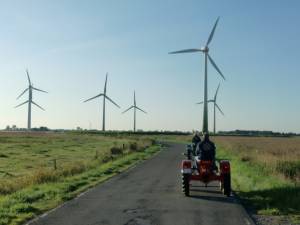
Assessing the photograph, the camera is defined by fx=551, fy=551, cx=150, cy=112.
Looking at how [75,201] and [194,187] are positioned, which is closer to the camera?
[75,201]

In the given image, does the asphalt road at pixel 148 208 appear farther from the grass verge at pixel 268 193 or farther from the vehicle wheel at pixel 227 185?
the grass verge at pixel 268 193

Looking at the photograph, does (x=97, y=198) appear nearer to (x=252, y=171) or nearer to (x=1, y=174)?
(x=252, y=171)

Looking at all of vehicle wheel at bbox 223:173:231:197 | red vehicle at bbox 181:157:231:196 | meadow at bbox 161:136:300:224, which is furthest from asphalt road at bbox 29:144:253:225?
meadow at bbox 161:136:300:224

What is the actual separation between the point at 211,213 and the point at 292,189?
15.0ft

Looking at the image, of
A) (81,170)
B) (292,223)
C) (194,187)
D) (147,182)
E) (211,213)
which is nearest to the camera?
(292,223)

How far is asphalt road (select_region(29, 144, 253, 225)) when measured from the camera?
38.9 feet

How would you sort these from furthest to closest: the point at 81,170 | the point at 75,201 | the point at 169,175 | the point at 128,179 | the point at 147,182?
the point at 81,170
the point at 169,175
the point at 128,179
the point at 147,182
the point at 75,201

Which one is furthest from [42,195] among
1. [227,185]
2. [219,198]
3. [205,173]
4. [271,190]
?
[271,190]

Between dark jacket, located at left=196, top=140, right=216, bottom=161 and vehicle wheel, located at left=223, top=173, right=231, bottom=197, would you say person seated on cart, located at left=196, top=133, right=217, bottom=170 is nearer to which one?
dark jacket, located at left=196, top=140, right=216, bottom=161

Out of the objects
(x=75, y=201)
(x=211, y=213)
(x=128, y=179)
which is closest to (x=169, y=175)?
(x=128, y=179)

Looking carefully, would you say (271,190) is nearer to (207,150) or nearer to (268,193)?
(268,193)

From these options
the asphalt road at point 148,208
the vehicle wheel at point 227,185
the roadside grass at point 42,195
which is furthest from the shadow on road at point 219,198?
the roadside grass at point 42,195

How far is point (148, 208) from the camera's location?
543 inches

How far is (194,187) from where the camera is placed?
63.7 ft
